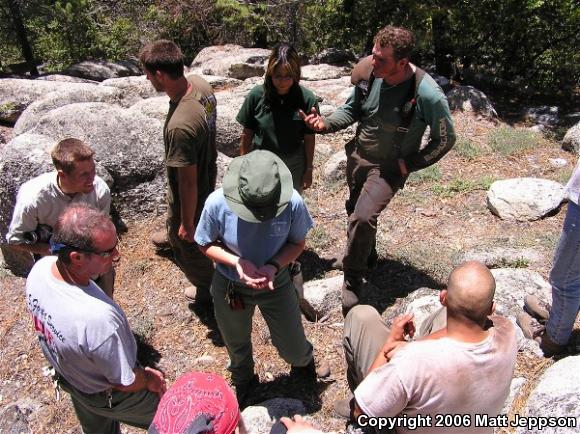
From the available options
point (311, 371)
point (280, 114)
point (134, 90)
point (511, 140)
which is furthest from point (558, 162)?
point (134, 90)

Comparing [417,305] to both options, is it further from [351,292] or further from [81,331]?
[81,331]

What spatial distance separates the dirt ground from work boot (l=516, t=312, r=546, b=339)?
26 cm

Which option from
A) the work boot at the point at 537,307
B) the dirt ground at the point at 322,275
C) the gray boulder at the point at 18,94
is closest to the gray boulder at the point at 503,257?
the dirt ground at the point at 322,275

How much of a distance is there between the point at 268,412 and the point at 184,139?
201 centimetres

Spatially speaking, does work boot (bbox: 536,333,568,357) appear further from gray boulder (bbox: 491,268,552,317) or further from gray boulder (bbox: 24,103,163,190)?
gray boulder (bbox: 24,103,163,190)

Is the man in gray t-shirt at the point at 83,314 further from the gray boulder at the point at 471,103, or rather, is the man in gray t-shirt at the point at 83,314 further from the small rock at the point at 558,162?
the gray boulder at the point at 471,103

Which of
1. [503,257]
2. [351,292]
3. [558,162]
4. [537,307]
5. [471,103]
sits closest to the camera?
[537,307]

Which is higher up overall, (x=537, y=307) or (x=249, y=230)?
(x=249, y=230)

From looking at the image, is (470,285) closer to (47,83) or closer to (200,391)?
(200,391)

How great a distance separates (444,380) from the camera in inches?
83.5

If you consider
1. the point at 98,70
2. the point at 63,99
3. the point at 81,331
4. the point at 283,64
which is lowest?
the point at 98,70

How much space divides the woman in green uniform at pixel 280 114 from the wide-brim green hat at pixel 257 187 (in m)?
1.34

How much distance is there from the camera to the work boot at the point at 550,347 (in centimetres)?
376

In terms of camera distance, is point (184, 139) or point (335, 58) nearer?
point (184, 139)
